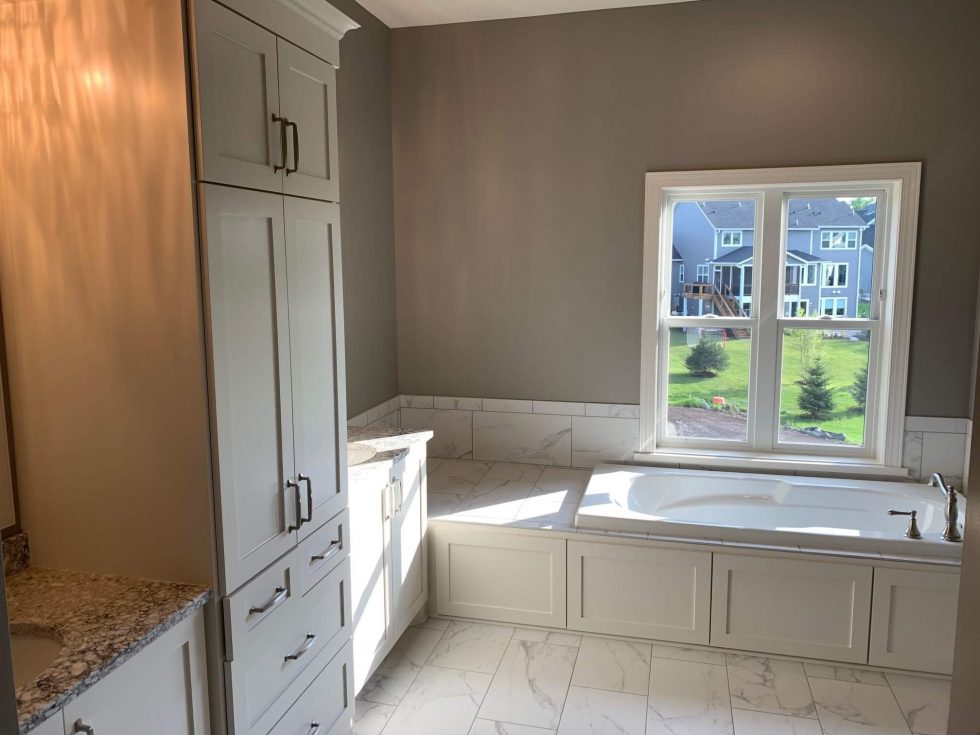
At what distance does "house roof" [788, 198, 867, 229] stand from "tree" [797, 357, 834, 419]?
661 mm

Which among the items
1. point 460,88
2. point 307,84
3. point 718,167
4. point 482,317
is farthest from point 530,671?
point 460,88

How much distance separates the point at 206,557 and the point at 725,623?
2140 millimetres

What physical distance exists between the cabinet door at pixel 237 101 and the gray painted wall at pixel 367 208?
1.59 meters

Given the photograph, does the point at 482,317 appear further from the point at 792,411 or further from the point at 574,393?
the point at 792,411

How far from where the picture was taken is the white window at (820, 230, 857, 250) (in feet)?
11.7

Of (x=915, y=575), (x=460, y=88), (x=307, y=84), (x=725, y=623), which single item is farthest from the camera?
(x=460, y=88)

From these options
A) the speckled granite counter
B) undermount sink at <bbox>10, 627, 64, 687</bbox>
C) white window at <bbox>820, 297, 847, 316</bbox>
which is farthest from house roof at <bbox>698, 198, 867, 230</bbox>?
undermount sink at <bbox>10, 627, 64, 687</bbox>

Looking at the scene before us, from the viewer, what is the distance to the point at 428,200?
3912 millimetres

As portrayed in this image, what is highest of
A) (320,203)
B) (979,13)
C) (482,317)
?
(979,13)

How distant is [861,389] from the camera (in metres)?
3.63

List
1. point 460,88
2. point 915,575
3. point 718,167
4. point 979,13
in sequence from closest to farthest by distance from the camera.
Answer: point 915,575
point 979,13
point 718,167
point 460,88

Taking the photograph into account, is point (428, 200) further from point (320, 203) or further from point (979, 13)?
point (979, 13)

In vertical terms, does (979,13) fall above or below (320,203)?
above

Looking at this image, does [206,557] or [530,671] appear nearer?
[206,557]
